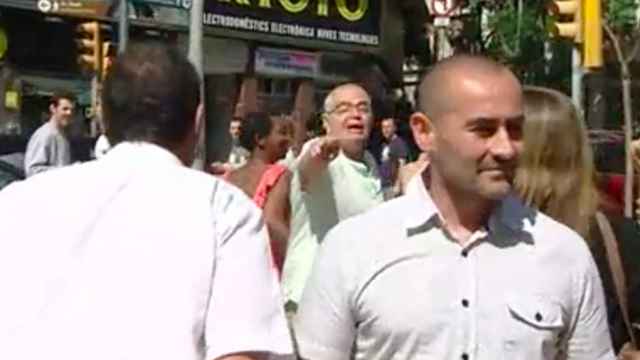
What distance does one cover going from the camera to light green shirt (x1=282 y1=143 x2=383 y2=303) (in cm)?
740

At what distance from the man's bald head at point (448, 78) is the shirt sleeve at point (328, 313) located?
366 millimetres

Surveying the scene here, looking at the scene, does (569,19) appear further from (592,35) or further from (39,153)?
(39,153)

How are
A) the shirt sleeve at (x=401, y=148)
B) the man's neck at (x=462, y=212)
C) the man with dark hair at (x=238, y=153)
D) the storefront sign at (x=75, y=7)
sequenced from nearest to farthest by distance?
the man's neck at (x=462, y=212) < the man with dark hair at (x=238, y=153) < the shirt sleeve at (x=401, y=148) < the storefront sign at (x=75, y=7)

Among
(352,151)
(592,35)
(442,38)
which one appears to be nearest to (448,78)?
(352,151)

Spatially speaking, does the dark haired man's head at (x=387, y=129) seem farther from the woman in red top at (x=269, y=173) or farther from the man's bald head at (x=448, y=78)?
the man's bald head at (x=448, y=78)

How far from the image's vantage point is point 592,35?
12484 mm

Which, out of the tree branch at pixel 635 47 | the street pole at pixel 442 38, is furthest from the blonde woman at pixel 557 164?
the street pole at pixel 442 38

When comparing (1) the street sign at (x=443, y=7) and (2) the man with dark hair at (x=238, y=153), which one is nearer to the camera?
(2) the man with dark hair at (x=238, y=153)

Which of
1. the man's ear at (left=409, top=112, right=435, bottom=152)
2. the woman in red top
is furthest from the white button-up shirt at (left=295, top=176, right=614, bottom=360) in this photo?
the woman in red top

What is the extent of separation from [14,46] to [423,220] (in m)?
25.2

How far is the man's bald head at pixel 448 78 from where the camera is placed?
346 centimetres

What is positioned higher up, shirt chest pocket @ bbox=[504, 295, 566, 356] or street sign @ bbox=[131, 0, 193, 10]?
street sign @ bbox=[131, 0, 193, 10]

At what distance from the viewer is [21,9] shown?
27703mm

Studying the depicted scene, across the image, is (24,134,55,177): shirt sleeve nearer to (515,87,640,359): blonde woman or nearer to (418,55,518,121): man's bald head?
(515,87,640,359): blonde woman
